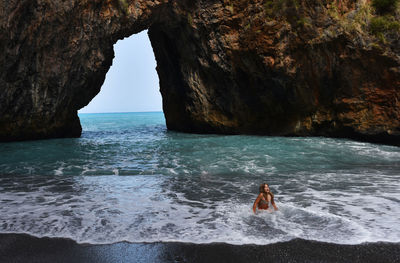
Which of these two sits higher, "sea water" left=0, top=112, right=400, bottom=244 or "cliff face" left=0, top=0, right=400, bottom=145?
"cliff face" left=0, top=0, right=400, bottom=145

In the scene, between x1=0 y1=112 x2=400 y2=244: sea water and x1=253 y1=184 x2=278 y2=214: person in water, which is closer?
x1=0 y1=112 x2=400 y2=244: sea water

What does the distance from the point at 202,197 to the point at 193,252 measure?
2.66m

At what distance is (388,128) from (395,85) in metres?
2.10

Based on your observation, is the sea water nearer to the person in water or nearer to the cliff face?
the person in water

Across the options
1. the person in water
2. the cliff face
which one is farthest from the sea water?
the cliff face

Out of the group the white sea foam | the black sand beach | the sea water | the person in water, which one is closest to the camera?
the black sand beach

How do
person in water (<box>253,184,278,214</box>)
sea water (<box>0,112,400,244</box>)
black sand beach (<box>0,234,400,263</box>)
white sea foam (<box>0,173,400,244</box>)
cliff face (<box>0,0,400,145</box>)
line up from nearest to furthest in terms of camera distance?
black sand beach (<box>0,234,400,263</box>) < white sea foam (<box>0,173,400,244</box>) < sea water (<box>0,112,400,244</box>) < person in water (<box>253,184,278,214</box>) < cliff face (<box>0,0,400,145</box>)

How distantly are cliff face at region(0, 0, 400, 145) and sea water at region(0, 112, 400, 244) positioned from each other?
4.55 metres

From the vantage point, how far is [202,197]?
22.0 feet

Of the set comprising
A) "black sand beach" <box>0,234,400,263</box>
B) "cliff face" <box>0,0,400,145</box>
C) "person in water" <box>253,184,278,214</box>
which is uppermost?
"cliff face" <box>0,0,400,145</box>

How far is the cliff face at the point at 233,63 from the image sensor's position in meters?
14.6

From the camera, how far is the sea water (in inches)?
186

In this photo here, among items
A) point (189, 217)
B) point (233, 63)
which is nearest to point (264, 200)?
point (189, 217)

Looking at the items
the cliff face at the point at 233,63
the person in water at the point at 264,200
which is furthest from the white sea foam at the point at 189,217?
the cliff face at the point at 233,63
